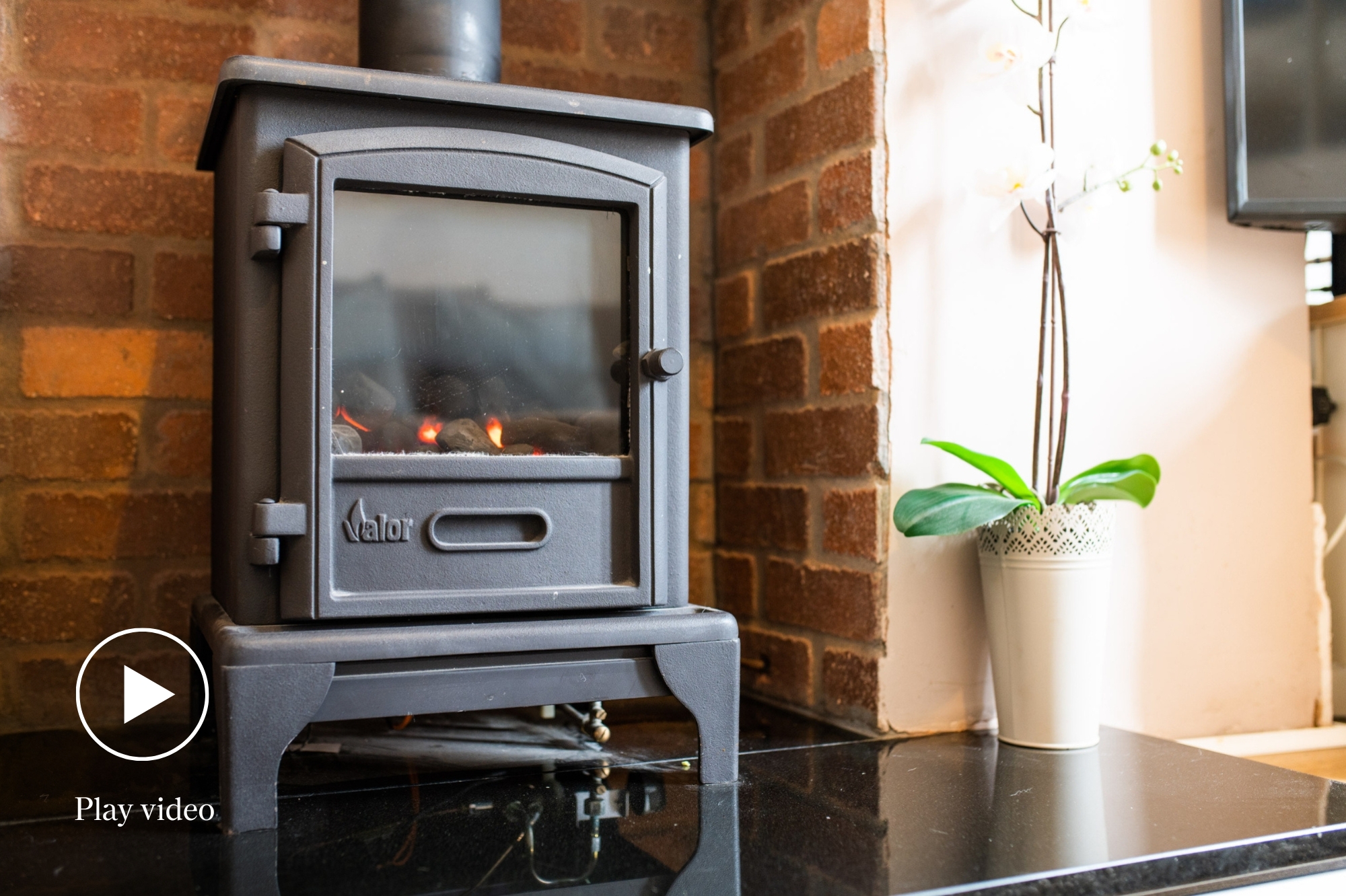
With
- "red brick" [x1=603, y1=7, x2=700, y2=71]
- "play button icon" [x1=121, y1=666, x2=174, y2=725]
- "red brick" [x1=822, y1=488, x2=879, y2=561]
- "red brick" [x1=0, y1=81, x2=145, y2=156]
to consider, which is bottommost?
"play button icon" [x1=121, y1=666, x2=174, y2=725]

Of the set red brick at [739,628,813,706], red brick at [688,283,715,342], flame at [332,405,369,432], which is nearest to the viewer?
flame at [332,405,369,432]

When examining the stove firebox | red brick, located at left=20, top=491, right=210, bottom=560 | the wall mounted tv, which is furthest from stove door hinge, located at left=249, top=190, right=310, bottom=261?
the wall mounted tv

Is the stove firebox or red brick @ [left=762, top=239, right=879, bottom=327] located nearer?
the stove firebox

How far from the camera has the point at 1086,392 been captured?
1506mm

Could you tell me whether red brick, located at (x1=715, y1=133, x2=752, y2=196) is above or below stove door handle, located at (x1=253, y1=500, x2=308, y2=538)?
above

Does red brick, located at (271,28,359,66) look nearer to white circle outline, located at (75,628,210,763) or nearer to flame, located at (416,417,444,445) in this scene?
flame, located at (416,417,444,445)

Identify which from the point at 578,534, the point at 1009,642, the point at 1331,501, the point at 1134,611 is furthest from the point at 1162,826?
the point at 1331,501

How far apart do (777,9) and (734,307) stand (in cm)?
44

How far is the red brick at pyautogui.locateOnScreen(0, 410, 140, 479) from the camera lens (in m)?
1.43

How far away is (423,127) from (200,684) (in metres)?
0.73

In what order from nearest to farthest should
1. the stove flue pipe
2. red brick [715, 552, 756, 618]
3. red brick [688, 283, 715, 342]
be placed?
the stove flue pipe < red brick [715, 552, 756, 618] < red brick [688, 283, 715, 342]

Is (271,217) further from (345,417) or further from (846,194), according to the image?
(846,194)

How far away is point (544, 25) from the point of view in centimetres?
171

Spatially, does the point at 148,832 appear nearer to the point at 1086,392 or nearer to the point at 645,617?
the point at 645,617
